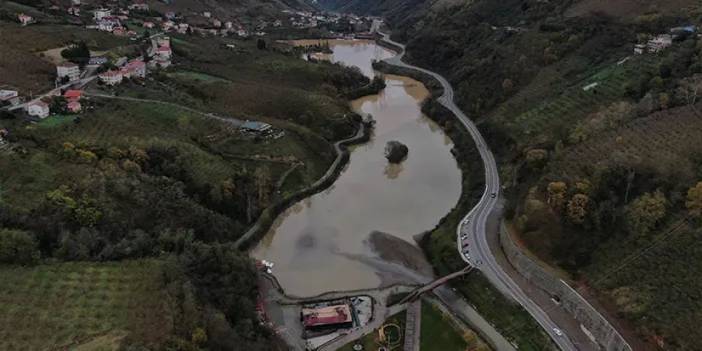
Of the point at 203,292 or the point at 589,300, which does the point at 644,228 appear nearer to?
the point at 589,300

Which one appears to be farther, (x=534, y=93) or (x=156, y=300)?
A: (x=534, y=93)

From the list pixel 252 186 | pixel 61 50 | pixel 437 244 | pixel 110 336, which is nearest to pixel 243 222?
pixel 252 186

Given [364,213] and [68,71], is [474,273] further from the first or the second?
[68,71]

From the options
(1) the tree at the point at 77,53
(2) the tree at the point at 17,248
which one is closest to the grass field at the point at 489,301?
(2) the tree at the point at 17,248

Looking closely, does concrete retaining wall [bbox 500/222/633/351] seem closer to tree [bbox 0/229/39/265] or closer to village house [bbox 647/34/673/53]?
tree [bbox 0/229/39/265]

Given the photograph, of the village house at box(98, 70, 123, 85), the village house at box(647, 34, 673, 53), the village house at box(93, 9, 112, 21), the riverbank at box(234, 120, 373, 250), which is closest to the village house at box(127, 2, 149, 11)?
the village house at box(93, 9, 112, 21)

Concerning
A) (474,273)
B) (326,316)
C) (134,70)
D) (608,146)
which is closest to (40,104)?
(134,70)
